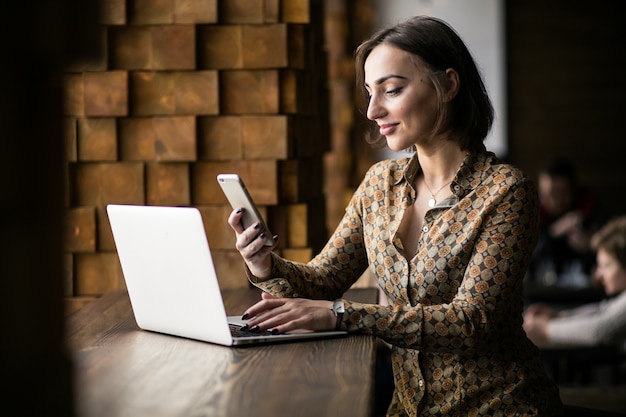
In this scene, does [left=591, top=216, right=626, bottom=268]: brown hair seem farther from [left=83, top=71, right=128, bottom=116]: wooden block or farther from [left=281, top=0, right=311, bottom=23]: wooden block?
[left=83, top=71, right=128, bottom=116]: wooden block

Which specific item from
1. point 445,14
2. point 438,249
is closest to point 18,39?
point 438,249

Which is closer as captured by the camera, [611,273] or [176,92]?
[176,92]

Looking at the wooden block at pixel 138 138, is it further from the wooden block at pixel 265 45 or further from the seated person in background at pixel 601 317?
the seated person in background at pixel 601 317

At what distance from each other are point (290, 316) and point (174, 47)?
125 cm

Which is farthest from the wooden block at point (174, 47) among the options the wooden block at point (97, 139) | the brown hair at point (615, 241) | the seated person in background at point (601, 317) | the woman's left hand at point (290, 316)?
the brown hair at point (615, 241)

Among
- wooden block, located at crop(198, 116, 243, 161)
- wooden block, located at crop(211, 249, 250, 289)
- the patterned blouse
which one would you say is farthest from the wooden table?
wooden block, located at crop(198, 116, 243, 161)

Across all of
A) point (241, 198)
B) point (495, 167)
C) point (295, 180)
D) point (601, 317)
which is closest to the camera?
point (241, 198)

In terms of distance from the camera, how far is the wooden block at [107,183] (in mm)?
2904

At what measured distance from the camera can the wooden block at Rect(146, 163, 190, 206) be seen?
114 inches

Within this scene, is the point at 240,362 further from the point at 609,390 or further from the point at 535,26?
the point at 535,26

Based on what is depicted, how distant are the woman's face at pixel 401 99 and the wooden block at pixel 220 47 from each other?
0.79 metres

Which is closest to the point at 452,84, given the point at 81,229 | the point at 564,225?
the point at 81,229

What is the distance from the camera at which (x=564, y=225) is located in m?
6.64

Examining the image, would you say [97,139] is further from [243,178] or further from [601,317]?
[601,317]
